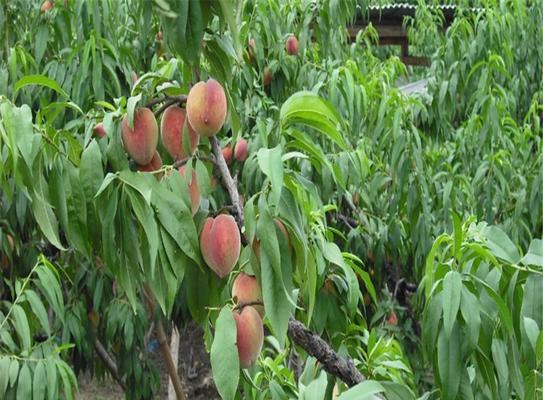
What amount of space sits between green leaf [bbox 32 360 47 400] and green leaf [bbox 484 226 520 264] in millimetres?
1083

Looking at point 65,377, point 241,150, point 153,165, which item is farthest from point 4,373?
point 153,165

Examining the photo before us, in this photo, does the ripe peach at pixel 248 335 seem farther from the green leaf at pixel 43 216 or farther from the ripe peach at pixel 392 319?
the ripe peach at pixel 392 319

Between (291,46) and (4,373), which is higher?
(291,46)

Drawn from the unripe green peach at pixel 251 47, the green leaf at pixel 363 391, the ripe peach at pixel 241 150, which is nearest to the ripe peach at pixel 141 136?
the green leaf at pixel 363 391

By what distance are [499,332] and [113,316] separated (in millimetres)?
1940

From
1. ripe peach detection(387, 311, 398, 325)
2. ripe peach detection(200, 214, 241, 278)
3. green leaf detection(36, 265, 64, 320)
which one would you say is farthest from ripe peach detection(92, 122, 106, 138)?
ripe peach detection(387, 311, 398, 325)

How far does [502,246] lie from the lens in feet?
2.91

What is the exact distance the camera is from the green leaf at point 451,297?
2.60 ft

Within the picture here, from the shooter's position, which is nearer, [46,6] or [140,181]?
[140,181]

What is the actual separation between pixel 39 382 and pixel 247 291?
36.0 inches

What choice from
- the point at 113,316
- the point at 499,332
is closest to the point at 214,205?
the point at 113,316

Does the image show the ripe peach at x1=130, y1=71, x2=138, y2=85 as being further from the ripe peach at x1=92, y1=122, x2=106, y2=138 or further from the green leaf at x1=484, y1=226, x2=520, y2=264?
the green leaf at x1=484, y1=226, x2=520, y2=264

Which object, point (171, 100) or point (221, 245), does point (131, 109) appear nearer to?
point (171, 100)

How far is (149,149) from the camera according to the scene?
3.12 feet
